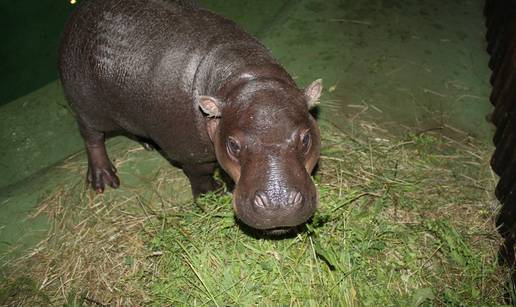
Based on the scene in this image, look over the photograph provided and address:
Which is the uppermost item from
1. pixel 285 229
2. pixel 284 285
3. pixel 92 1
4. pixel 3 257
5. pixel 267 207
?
pixel 92 1

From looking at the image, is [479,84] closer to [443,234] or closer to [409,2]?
[409,2]

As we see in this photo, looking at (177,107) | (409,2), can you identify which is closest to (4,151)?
(177,107)

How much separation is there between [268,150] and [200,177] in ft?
5.44

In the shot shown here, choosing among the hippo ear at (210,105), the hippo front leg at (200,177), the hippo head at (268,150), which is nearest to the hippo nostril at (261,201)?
the hippo head at (268,150)

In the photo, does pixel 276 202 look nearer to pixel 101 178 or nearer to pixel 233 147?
pixel 233 147

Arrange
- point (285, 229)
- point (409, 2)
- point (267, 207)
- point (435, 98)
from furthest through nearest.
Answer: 1. point (409, 2)
2. point (435, 98)
3. point (285, 229)
4. point (267, 207)

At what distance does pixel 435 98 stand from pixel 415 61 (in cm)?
70

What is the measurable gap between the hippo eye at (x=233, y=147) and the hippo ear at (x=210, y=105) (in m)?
0.28

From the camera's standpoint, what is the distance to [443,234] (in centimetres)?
427

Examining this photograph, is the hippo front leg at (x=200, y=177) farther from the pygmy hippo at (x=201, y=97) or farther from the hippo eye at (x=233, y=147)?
the hippo eye at (x=233, y=147)

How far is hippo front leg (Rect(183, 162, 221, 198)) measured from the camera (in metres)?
4.54

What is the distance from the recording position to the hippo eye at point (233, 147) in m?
3.37

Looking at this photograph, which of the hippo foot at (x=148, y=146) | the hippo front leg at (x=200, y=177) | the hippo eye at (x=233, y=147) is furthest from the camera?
the hippo foot at (x=148, y=146)

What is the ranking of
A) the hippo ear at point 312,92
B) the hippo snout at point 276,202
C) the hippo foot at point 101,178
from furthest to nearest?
the hippo foot at point 101,178 < the hippo ear at point 312,92 < the hippo snout at point 276,202
